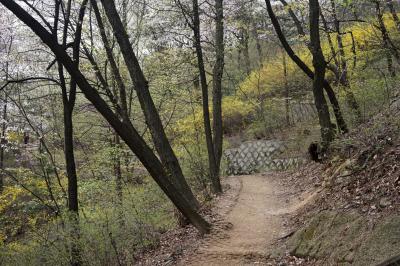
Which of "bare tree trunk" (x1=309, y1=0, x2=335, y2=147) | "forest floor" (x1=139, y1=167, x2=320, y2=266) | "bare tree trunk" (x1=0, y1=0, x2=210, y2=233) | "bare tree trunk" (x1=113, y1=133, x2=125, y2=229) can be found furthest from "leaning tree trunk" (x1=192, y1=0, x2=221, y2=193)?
"bare tree trunk" (x1=0, y1=0, x2=210, y2=233)

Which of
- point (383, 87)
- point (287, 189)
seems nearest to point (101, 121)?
point (287, 189)

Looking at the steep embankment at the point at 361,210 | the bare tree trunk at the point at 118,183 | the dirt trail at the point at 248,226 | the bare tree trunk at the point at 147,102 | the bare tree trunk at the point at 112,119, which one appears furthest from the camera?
the bare tree trunk at the point at 118,183

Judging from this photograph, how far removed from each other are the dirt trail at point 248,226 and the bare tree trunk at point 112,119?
2.04 feet

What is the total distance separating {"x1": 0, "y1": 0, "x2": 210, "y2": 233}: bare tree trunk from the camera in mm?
5648

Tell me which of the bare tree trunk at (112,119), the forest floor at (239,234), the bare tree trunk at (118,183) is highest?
the bare tree trunk at (112,119)

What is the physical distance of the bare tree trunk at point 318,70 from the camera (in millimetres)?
9969

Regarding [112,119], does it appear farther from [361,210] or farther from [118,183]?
[118,183]

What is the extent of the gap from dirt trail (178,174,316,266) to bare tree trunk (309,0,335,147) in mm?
1914

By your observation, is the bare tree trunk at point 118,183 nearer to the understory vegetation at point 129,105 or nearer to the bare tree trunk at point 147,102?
the understory vegetation at point 129,105

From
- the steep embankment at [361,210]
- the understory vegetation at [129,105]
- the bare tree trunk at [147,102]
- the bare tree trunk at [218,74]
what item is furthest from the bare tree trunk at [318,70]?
the bare tree trunk at [147,102]

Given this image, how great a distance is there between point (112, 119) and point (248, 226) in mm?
3744

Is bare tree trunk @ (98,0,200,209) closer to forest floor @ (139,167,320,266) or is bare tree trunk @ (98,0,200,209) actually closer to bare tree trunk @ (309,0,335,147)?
forest floor @ (139,167,320,266)

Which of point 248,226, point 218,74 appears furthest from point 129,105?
point 248,226

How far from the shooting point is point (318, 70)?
10578mm
